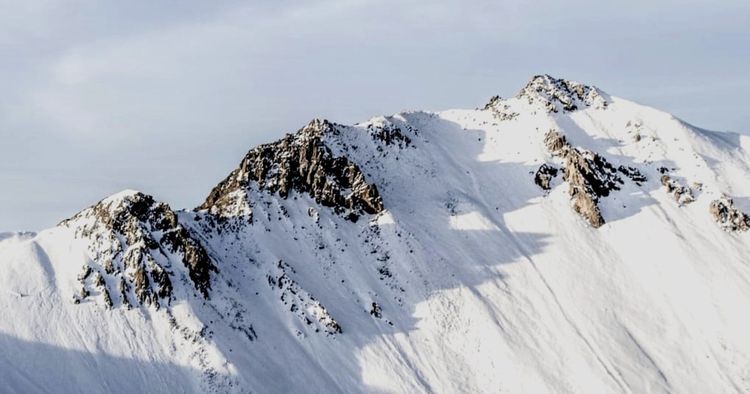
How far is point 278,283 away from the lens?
237 ft

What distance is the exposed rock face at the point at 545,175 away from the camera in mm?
91250

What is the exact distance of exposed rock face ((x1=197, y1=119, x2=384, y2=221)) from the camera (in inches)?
3228

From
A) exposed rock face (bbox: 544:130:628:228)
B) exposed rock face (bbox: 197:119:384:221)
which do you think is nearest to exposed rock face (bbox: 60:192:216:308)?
exposed rock face (bbox: 197:119:384:221)

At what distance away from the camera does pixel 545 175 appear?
302 feet

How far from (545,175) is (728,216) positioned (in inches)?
877

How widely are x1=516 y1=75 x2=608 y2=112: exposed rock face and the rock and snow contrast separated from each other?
1018 centimetres

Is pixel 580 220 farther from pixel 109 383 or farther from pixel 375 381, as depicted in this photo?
pixel 109 383

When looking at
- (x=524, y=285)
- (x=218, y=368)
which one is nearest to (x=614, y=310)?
(x=524, y=285)

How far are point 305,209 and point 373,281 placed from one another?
472 inches

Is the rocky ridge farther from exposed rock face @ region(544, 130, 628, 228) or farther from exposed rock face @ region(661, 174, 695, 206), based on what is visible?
exposed rock face @ region(661, 174, 695, 206)

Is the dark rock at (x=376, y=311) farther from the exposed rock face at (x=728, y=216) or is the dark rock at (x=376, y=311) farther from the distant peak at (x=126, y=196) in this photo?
the exposed rock face at (x=728, y=216)

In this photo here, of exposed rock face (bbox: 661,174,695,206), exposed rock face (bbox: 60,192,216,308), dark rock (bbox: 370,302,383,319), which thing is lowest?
exposed rock face (bbox: 661,174,695,206)

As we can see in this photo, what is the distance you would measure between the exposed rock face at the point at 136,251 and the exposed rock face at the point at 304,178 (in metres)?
9.74

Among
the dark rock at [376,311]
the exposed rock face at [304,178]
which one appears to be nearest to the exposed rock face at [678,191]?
the exposed rock face at [304,178]
